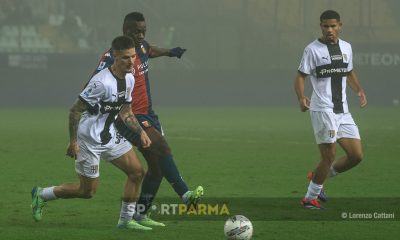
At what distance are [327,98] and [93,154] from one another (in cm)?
293

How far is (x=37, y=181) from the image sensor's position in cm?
1360

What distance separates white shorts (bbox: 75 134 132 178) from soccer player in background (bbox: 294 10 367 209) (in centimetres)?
237

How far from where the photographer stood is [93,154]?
956 centimetres

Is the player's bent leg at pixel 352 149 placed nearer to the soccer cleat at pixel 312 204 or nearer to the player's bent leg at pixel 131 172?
the soccer cleat at pixel 312 204

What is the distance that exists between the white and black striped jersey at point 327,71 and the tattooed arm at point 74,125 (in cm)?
284

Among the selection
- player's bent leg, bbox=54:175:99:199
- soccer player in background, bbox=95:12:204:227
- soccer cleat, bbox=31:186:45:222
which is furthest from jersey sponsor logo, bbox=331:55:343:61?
soccer cleat, bbox=31:186:45:222

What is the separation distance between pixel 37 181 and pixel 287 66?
25.5 meters

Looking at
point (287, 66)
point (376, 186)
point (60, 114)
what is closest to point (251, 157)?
point (376, 186)

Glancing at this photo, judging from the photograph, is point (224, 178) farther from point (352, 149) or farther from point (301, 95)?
point (301, 95)

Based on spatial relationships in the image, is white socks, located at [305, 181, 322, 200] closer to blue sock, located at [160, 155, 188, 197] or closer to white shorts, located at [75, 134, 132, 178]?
blue sock, located at [160, 155, 188, 197]

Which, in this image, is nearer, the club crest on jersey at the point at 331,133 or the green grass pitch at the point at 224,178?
the green grass pitch at the point at 224,178

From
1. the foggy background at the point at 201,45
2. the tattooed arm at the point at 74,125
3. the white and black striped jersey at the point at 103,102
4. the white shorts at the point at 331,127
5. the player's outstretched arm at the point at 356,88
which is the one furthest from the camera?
the foggy background at the point at 201,45

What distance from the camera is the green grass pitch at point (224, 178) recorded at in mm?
9602

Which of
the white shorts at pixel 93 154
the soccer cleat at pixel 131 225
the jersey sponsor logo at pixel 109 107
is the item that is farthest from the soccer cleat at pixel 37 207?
the jersey sponsor logo at pixel 109 107
